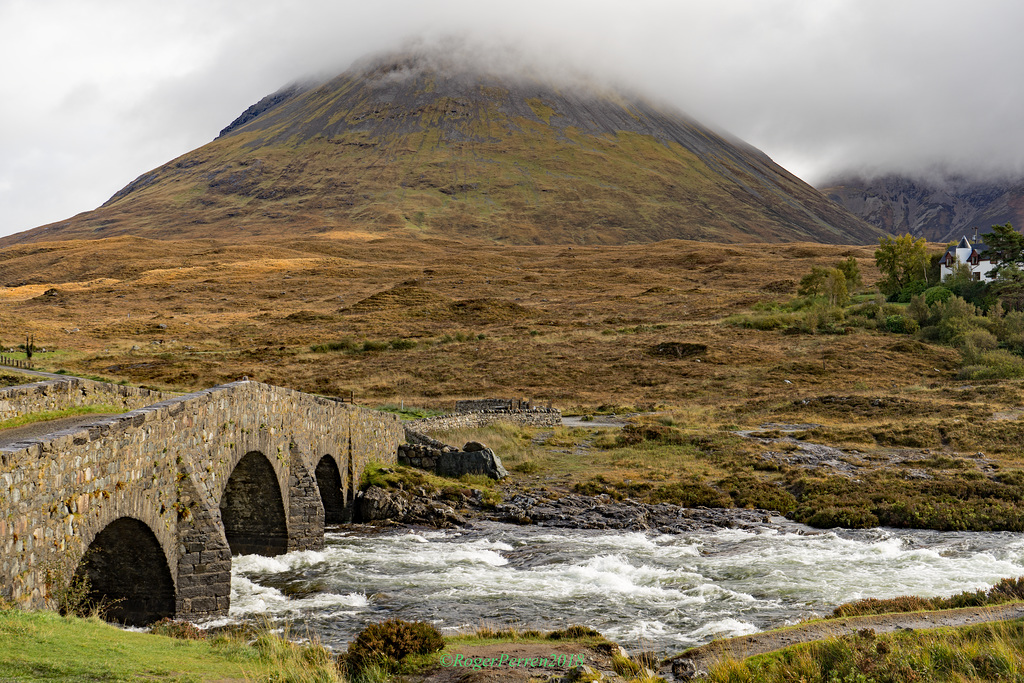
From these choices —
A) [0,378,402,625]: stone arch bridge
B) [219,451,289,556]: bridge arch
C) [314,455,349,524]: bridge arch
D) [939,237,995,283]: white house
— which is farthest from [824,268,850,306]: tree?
[219,451,289,556]: bridge arch

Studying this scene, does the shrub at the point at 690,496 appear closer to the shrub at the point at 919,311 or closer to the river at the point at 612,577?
the river at the point at 612,577

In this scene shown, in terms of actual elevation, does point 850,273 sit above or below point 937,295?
above

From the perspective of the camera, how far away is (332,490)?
24.5 metres

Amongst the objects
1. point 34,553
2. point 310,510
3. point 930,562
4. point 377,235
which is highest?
point 377,235

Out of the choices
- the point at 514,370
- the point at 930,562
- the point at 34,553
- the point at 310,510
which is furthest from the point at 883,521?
the point at 514,370

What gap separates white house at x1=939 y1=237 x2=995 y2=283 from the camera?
76938 mm

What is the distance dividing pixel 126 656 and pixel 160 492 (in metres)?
4.48

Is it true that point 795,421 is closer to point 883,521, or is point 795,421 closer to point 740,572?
point 883,521

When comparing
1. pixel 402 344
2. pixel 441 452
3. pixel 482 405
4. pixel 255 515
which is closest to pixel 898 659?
pixel 255 515

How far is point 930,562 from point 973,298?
56790mm

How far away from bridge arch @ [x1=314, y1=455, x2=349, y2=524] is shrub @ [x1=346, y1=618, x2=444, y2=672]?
13.4m

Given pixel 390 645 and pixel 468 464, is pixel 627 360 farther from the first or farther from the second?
pixel 390 645

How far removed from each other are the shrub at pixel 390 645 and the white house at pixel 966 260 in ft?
254

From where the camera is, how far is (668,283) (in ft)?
365
